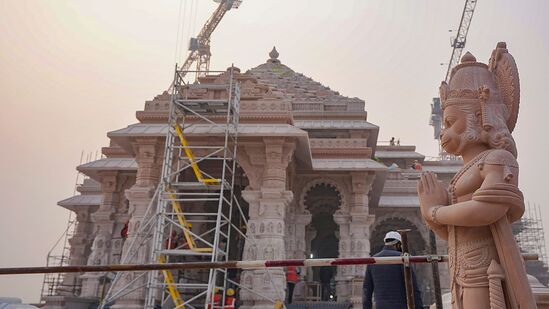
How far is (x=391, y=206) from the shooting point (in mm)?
17500

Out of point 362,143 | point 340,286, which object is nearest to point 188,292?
point 340,286

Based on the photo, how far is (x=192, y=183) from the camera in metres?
10.6

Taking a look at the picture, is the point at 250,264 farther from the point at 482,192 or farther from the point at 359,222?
the point at 359,222

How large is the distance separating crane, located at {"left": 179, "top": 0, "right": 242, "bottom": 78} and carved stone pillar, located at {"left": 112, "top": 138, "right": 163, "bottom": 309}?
4156 centimetres

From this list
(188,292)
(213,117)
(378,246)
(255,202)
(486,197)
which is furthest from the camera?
(378,246)

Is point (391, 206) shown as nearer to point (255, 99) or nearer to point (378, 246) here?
point (378, 246)

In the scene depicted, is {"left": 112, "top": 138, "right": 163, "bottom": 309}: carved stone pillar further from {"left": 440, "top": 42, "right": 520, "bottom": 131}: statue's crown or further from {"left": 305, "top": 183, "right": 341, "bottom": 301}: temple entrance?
{"left": 440, "top": 42, "right": 520, "bottom": 131}: statue's crown

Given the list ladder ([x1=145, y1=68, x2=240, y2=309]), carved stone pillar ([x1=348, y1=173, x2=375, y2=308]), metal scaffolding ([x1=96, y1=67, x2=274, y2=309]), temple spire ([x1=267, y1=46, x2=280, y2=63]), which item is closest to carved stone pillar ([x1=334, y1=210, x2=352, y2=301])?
carved stone pillar ([x1=348, y1=173, x2=375, y2=308])

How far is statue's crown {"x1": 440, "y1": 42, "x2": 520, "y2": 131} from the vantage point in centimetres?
328

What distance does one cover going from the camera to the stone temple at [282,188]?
11.7 m

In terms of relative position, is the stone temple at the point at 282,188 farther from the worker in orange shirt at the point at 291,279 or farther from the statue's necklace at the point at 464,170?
the statue's necklace at the point at 464,170

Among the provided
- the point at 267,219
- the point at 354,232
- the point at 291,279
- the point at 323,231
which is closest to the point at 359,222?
the point at 354,232

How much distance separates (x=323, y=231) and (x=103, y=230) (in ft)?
31.4

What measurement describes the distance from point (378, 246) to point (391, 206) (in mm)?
3712
